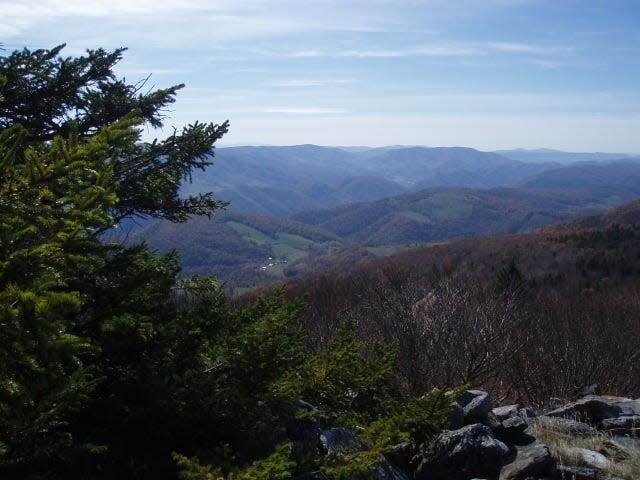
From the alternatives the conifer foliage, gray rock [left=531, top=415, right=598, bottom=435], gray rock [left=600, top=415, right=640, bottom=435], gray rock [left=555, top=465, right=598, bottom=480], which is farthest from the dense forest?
gray rock [left=600, top=415, right=640, bottom=435]

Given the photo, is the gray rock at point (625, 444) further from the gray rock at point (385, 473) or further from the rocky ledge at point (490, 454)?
the gray rock at point (385, 473)

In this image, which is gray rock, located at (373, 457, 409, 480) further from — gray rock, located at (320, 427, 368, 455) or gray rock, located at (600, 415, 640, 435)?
gray rock, located at (600, 415, 640, 435)

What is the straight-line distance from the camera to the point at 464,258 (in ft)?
236

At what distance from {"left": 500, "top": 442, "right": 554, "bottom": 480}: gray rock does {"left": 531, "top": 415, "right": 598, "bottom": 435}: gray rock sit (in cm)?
151

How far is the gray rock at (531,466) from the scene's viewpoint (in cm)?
513

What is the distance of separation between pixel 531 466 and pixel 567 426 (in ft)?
6.39

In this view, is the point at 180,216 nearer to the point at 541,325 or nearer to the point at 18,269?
the point at 18,269

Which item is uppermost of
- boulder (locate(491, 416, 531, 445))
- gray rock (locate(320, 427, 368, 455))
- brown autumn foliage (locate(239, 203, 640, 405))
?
gray rock (locate(320, 427, 368, 455))

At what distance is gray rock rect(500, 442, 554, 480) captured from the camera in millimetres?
5133

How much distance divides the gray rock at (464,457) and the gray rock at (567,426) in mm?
1772

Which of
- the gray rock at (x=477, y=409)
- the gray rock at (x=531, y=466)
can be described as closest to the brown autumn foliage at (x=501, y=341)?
the gray rock at (x=477, y=409)

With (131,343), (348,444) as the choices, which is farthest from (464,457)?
(131,343)

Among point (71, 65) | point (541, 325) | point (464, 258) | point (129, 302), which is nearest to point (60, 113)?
point (71, 65)

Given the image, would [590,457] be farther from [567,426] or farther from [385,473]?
[385,473]
